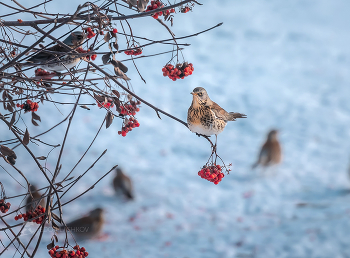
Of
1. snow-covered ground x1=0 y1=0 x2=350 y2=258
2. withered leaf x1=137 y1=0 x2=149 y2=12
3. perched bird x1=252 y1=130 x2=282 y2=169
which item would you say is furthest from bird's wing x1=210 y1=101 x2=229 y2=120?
perched bird x1=252 y1=130 x2=282 y2=169

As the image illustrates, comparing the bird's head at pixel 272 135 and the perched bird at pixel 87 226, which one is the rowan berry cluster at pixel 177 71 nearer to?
the perched bird at pixel 87 226

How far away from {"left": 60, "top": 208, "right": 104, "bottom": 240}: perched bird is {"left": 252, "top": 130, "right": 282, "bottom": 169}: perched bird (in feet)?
6.95

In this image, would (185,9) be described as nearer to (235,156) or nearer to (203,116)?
(203,116)

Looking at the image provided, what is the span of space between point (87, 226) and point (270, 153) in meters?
2.38

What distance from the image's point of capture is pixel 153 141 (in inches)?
205

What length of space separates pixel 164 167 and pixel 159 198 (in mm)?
580

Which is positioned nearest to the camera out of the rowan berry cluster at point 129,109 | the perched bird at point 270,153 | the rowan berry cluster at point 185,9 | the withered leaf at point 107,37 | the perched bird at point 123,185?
the withered leaf at point 107,37

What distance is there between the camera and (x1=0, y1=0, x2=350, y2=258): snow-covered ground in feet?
12.0

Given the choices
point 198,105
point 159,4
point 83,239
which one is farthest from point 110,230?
point 159,4

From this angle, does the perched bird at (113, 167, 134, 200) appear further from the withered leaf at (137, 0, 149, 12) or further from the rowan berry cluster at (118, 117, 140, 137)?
the withered leaf at (137, 0, 149, 12)

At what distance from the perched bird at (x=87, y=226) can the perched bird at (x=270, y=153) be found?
2.12 m

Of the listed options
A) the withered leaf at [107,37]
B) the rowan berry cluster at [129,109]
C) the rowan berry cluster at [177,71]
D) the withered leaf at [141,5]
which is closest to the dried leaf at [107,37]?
the withered leaf at [107,37]

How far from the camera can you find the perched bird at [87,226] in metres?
3.48

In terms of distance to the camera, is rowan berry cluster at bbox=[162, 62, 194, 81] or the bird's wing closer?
rowan berry cluster at bbox=[162, 62, 194, 81]
